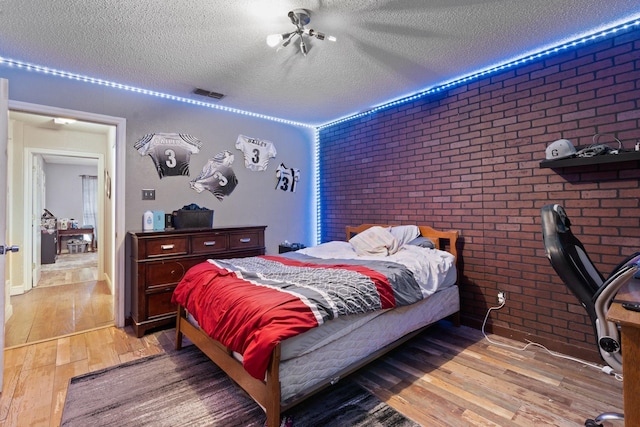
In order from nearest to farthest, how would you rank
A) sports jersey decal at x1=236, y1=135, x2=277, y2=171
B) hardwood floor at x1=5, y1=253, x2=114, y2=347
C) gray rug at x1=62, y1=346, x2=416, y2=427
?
gray rug at x1=62, y1=346, x2=416, y2=427
hardwood floor at x1=5, y1=253, x2=114, y2=347
sports jersey decal at x1=236, y1=135, x2=277, y2=171

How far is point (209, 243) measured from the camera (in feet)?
10.5

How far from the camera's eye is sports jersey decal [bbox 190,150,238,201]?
3.61 metres

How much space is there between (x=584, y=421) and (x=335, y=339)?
1.42 m

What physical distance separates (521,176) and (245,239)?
283 centimetres

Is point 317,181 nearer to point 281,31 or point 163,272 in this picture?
point 163,272

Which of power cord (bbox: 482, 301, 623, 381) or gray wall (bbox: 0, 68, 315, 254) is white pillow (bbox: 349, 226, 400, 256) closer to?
power cord (bbox: 482, 301, 623, 381)

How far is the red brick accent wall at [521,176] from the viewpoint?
7.34 ft

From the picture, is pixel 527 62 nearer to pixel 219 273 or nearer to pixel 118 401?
pixel 219 273

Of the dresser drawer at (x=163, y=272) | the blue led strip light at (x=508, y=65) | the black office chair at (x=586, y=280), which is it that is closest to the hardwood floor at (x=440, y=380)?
the black office chair at (x=586, y=280)

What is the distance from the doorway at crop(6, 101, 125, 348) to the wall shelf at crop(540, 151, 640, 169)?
3.88 meters

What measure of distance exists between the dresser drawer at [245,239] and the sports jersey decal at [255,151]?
977 millimetres

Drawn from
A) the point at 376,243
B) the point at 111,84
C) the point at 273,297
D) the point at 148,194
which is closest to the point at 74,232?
the point at 148,194

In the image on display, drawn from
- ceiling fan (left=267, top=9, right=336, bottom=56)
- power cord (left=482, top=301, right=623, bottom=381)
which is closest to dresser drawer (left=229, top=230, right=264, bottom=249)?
ceiling fan (left=267, top=9, right=336, bottom=56)

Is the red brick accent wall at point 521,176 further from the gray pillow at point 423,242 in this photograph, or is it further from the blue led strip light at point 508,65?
the gray pillow at point 423,242
